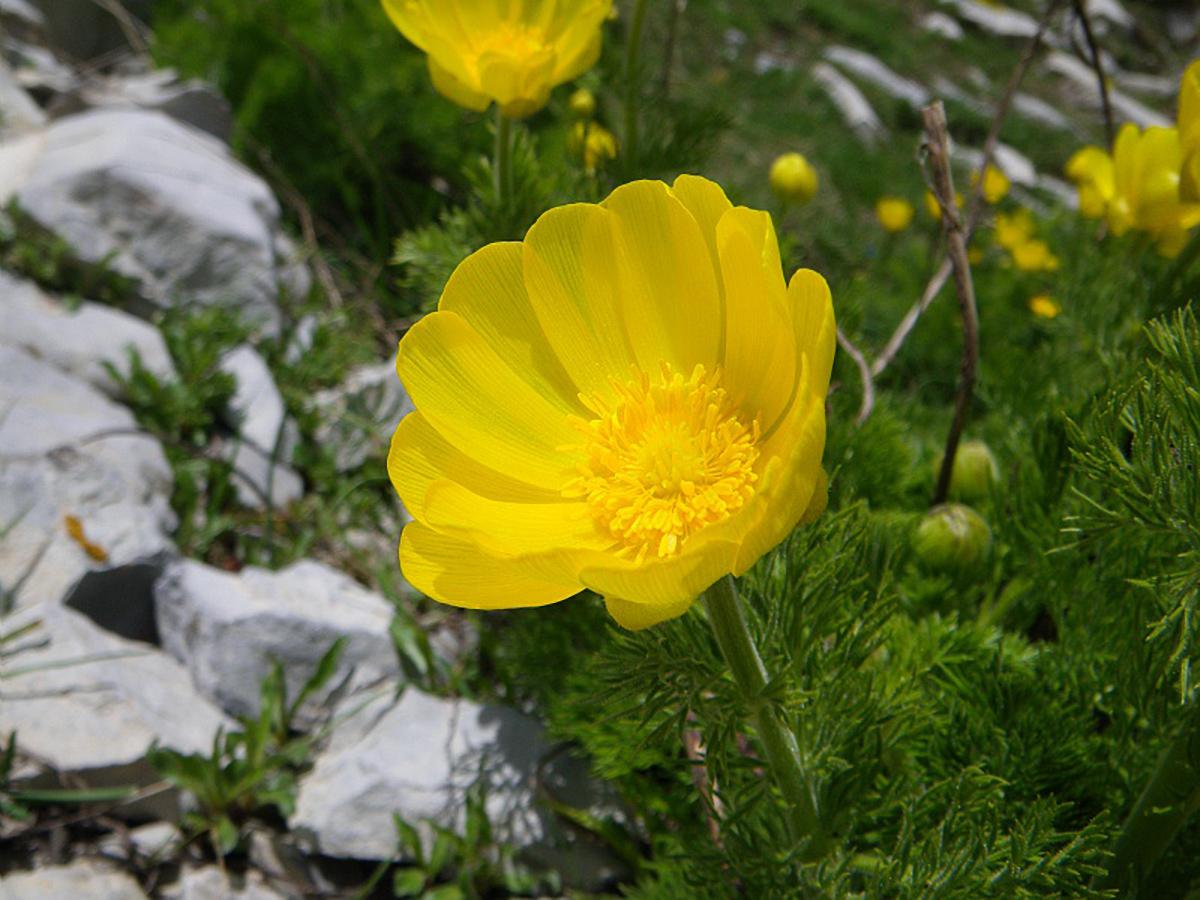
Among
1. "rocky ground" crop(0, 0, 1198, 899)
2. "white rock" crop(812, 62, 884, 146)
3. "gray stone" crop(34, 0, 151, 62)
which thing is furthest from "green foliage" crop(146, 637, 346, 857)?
"white rock" crop(812, 62, 884, 146)

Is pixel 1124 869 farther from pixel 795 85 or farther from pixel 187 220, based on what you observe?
pixel 795 85

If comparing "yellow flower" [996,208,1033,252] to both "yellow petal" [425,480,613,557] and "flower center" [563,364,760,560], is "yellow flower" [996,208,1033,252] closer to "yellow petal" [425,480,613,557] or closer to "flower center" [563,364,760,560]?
"flower center" [563,364,760,560]

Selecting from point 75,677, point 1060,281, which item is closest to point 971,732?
point 1060,281

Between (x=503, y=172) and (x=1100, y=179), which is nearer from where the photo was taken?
(x=503, y=172)

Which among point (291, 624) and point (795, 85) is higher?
point (291, 624)

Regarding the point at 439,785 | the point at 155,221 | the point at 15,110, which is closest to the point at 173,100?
the point at 15,110

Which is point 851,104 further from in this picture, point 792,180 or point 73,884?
point 73,884
